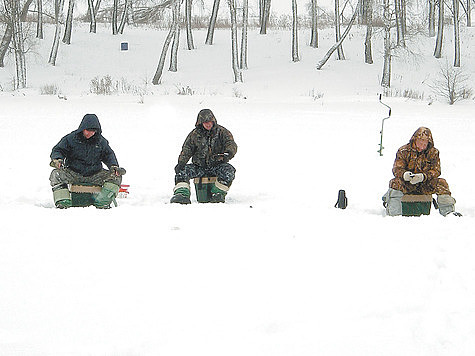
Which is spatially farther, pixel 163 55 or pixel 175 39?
pixel 175 39

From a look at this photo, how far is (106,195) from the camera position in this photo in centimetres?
734

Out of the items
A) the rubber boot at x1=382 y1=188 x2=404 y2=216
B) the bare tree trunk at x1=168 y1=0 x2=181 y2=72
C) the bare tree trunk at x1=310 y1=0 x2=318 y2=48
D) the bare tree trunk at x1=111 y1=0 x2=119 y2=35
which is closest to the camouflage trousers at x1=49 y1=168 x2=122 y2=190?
the rubber boot at x1=382 y1=188 x2=404 y2=216

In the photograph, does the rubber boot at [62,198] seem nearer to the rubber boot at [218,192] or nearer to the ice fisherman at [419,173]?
the rubber boot at [218,192]

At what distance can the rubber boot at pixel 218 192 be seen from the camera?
794cm

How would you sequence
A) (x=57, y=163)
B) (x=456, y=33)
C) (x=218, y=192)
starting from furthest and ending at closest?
1. (x=456, y=33)
2. (x=218, y=192)
3. (x=57, y=163)

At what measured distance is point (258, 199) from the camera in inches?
339

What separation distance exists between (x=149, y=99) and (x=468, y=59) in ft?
68.7

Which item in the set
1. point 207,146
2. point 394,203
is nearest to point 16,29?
point 207,146

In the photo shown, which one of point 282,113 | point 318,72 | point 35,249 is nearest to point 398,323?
point 35,249

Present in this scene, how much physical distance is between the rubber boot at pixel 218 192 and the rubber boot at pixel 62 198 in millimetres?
1772

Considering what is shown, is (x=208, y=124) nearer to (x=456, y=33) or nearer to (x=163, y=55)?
(x=163, y=55)

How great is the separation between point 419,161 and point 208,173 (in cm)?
268

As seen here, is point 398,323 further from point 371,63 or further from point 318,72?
point 371,63

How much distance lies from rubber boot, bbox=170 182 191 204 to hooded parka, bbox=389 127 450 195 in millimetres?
2511
